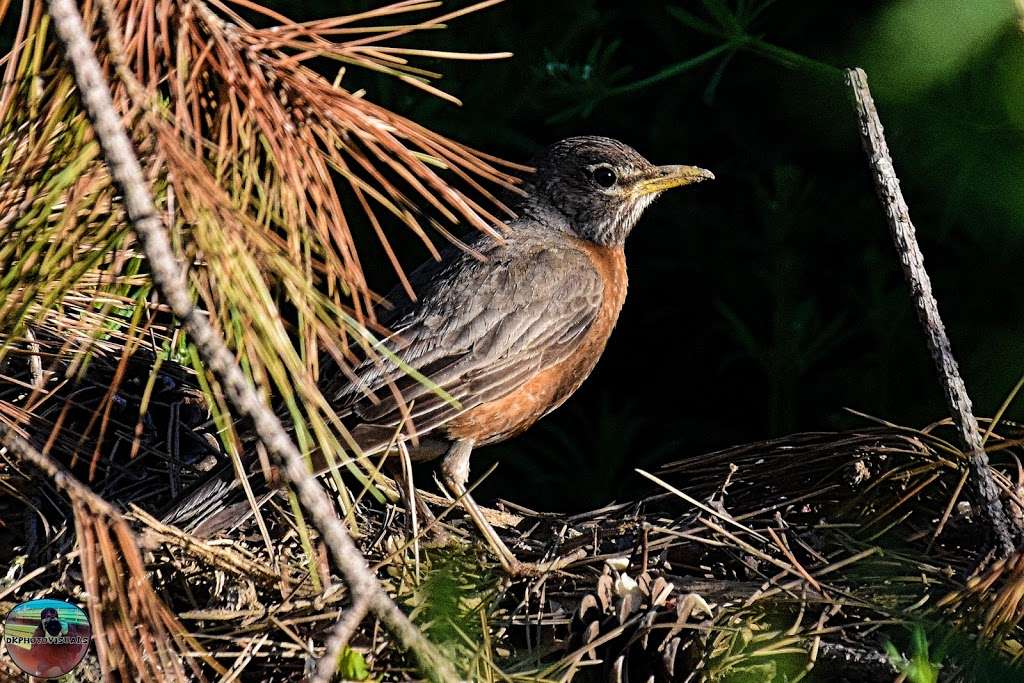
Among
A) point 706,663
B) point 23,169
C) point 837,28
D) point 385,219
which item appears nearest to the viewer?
point 23,169

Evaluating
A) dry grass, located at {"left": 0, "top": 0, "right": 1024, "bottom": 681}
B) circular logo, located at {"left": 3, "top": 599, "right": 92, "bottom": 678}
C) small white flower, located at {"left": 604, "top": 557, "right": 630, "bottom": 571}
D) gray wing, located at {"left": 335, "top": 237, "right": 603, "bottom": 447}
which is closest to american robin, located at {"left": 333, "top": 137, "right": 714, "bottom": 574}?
gray wing, located at {"left": 335, "top": 237, "right": 603, "bottom": 447}

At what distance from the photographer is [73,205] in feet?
5.23

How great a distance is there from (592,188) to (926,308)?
1.78m

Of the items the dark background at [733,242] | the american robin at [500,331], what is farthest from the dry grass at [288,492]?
the dark background at [733,242]

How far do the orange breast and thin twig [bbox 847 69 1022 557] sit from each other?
1.30 metres

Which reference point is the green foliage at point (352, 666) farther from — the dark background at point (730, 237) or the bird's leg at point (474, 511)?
the dark background at point (730, 237)

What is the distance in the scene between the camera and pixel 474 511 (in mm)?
2863

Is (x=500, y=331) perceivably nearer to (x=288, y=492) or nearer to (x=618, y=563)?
(x=618, y=563)

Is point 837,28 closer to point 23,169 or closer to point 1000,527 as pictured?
point 1000,527

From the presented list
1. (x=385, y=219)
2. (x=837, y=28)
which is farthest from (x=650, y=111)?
(x=385, y=219)

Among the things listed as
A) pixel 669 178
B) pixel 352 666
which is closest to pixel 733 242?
pixel 669 178

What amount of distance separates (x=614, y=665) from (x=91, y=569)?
38.0 inches

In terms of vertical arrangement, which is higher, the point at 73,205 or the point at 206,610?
the point at 73,205

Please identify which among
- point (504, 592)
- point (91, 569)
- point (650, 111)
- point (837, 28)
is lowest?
point (504, 592)
